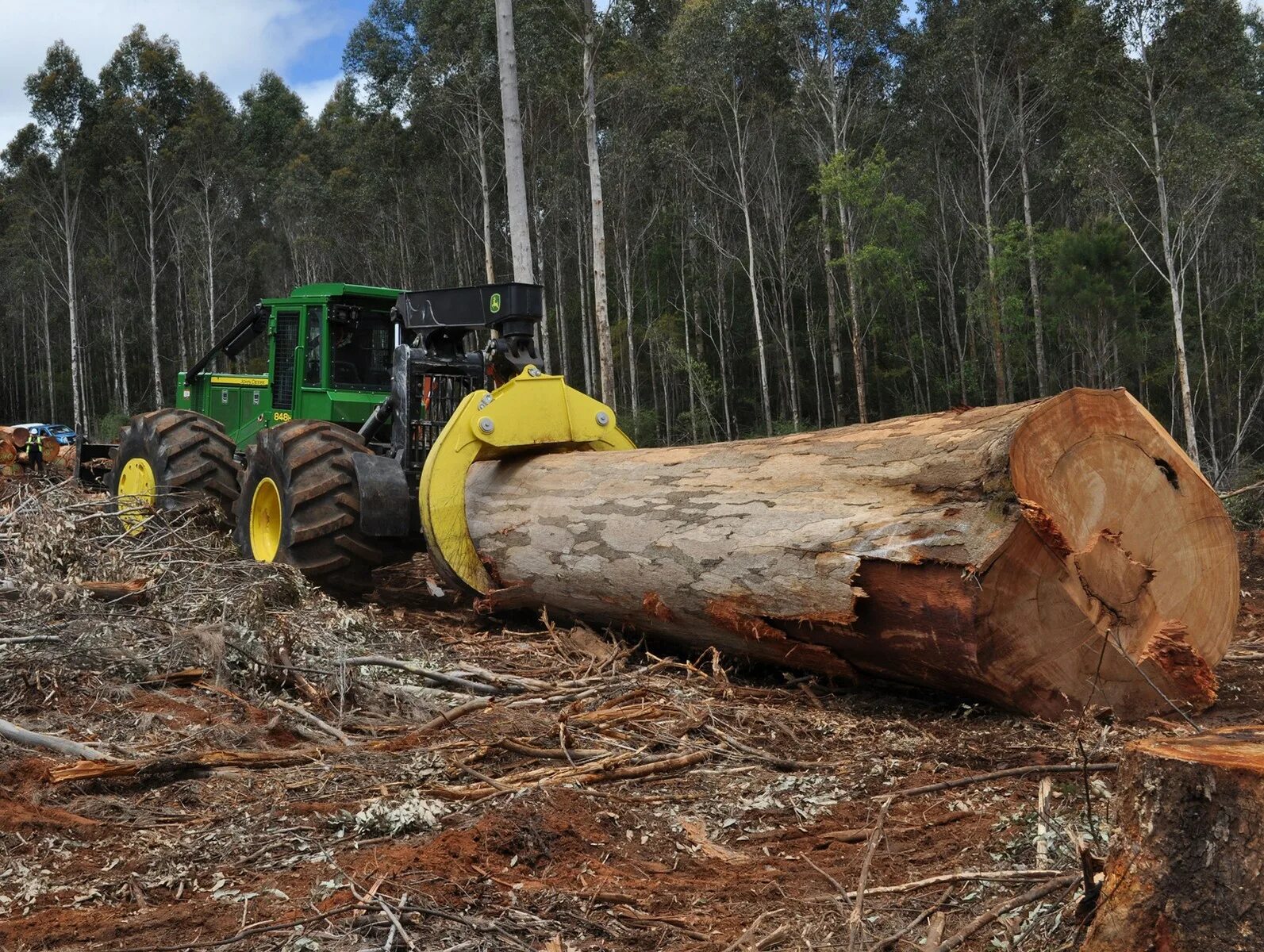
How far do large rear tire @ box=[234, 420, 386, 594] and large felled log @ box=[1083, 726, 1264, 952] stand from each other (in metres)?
5.94

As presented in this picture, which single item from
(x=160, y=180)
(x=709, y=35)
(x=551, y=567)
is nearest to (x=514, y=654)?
(x=551, y=567)

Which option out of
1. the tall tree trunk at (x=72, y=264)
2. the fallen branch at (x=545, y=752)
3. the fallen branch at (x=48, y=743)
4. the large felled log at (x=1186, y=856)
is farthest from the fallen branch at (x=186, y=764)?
the tall tree trunk at (x=72, y=264)

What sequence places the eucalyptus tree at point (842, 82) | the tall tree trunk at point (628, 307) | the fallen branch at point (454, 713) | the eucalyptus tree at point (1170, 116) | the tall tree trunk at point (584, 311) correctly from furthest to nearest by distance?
the tall tree trunk at point (584, 311)
the tall tree trunk at point (628, 307)
the eucalyptus tree at point (842, 82)
the eucalyptus tree at point (1170, 116)
the fallen branch at point (454, 713)

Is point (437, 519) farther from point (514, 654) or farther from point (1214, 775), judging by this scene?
point (1214, 775)

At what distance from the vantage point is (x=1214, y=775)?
6.64 feet

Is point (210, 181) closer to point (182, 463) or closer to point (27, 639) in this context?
point (182, 463)

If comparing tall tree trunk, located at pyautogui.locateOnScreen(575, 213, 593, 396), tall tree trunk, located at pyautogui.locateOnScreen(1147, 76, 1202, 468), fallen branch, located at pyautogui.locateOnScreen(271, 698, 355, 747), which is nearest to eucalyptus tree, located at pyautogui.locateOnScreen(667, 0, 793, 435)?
tall tree trunk, located at pyautogui.locateOnScreen(575, 213, 593, 396)

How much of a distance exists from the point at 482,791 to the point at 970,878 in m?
1.66

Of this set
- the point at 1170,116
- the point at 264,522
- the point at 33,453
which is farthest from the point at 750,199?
the point at 264,522

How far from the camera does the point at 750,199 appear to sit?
35.9 meters

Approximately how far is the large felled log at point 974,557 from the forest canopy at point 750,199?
51.4ft

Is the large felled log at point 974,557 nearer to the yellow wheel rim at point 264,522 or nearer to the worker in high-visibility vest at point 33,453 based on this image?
the yellow wheel rim at point 264,522

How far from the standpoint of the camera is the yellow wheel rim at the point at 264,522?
8039 mm

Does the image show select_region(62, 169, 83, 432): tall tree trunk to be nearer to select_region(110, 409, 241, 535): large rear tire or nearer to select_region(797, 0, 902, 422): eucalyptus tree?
select_region(797, 0, 902, 422): eucalyptus tree
